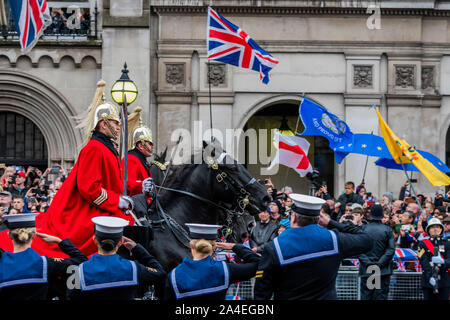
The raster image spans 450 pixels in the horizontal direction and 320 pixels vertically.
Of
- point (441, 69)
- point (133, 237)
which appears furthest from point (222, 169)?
point (441, 69)

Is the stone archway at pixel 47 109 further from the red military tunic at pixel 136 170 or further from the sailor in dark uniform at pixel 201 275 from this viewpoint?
the sailor in dark uniform at pixel 201 275

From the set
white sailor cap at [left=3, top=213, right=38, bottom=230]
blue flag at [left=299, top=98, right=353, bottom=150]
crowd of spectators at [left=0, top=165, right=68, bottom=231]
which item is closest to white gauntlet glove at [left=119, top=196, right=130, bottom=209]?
white sailor cap at [left=3, top=213, right=38, bottom=230]

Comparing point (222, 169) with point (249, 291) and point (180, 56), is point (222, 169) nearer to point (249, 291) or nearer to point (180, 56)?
point (249, 291)

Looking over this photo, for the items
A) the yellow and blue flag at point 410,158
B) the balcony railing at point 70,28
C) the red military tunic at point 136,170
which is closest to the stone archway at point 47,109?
the balcony railing at point 70,28

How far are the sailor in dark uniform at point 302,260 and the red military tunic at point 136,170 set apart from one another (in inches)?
168

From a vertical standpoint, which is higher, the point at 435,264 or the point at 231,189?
the point at 231,189

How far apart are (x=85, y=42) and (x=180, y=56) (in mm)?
2730

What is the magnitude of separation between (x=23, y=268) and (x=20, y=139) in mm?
17085

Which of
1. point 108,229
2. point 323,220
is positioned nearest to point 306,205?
point 323,220

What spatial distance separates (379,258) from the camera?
36.6 feet

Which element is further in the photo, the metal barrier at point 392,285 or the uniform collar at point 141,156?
the metal barrier at point 392,285

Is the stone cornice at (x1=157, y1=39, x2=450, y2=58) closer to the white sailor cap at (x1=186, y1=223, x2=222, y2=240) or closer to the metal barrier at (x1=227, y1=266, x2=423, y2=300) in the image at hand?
the metal barrier at (x1=227, y1=266, x2=423, y2=300)

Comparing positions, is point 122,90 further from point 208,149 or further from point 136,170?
point 208,149

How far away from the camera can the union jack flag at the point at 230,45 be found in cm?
1299
